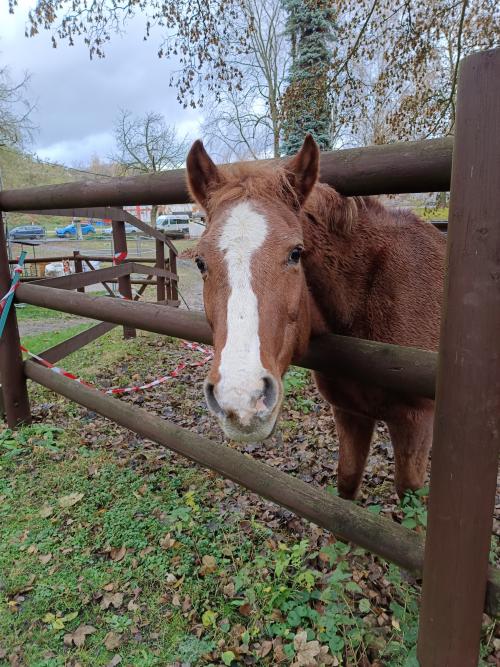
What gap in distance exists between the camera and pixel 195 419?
169 inches

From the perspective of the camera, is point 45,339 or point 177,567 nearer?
point 177,567

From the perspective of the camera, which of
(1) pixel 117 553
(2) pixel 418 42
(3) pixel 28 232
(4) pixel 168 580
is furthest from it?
(3) pixel 28 232

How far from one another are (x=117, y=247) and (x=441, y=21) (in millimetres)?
6147

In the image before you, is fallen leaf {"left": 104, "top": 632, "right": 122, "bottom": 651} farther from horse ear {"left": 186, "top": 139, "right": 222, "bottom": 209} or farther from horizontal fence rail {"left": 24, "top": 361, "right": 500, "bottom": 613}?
horse ear {"left": 186, "top": 139, "right": 222, "bottom": 209}

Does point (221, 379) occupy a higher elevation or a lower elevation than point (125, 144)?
lower

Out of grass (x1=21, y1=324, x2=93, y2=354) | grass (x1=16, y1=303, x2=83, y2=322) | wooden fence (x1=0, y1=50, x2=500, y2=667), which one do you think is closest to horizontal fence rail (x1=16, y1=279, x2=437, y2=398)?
wooden fence (x1=0, y1=50, x2=500, y2=667)

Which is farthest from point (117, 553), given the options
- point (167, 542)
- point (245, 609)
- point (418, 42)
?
point (418, 42)

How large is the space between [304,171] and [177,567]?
86.8 inches

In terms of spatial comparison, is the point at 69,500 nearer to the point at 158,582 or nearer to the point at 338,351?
the point at 158,582

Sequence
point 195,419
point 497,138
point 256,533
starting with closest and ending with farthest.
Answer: point 497,138, point 256,533, point 195,419

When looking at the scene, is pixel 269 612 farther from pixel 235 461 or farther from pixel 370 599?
pixel 235 461

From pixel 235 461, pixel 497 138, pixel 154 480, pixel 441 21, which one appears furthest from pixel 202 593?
pixel 441 21

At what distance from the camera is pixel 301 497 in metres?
1.68

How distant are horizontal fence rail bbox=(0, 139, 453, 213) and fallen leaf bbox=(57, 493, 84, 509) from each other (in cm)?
208
